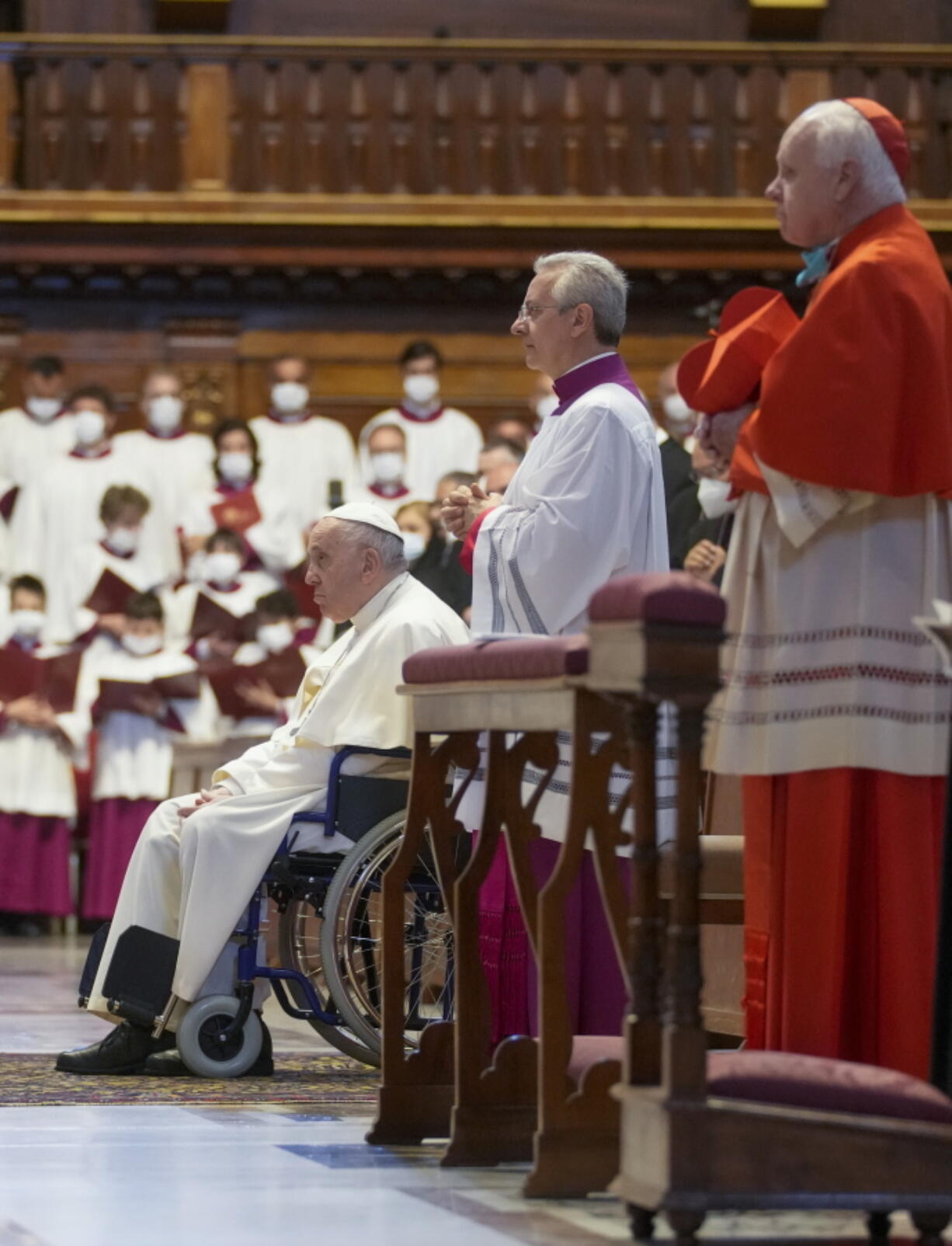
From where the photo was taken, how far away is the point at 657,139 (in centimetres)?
1288

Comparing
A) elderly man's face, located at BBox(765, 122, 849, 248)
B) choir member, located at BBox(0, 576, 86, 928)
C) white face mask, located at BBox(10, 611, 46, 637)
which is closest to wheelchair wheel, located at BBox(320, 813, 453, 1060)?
elderly man's face, located at BBox(765, 122, 849, 248)

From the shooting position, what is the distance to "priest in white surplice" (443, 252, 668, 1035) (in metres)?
4.78

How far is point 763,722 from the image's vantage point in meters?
3.87

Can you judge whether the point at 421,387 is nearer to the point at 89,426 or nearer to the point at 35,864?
the point at 89,426

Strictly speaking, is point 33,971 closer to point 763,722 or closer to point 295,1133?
point 295,1133

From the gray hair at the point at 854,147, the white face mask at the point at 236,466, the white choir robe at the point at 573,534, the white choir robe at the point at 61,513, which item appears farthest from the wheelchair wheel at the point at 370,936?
the white choir robe at the point at 61,513

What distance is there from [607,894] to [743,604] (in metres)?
0.63

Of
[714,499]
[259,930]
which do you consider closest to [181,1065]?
[259,930]

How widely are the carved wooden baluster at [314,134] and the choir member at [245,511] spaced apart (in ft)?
6.87

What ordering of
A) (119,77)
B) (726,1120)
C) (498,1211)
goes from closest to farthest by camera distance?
(726,1120)
(498,1211)
(119,77)

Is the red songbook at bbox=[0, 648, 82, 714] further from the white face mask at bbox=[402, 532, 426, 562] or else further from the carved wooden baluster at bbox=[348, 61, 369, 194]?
the carved wooden baluster at bbox=[348, 61, 369, 194]

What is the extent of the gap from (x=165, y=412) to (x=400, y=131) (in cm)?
240

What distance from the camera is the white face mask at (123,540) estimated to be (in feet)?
35.9

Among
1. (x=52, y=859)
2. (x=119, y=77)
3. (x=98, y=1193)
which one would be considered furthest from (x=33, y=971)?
(x=119, y=77)
